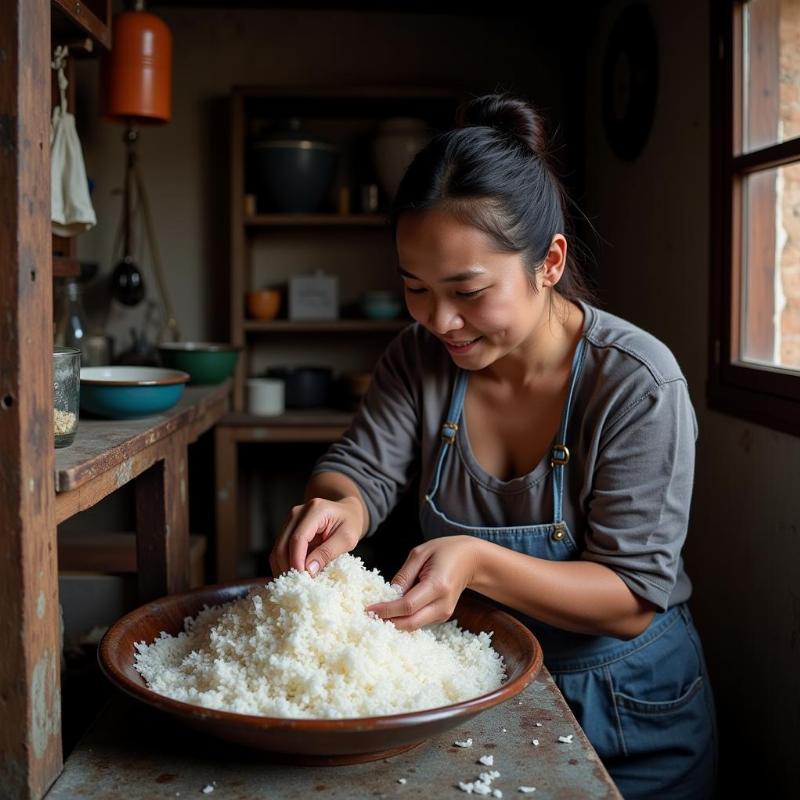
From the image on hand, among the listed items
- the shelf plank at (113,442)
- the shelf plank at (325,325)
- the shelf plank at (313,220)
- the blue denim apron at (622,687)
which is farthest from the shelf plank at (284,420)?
the blue denim apron at (622,687)

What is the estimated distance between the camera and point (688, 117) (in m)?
2.61

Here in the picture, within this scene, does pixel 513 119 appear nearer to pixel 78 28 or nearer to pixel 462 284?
pixel 462 284

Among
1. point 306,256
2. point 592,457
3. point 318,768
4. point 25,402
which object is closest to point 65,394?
point 25,402

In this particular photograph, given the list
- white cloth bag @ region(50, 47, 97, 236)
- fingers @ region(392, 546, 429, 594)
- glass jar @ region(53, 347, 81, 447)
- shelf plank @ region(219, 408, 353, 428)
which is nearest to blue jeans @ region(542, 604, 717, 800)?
fingers @ region(392, 546, 429, 594)

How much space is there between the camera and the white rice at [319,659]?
109cm

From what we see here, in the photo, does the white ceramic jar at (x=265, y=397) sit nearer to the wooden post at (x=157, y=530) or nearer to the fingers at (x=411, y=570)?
the wooden post at (x=157, y=530)

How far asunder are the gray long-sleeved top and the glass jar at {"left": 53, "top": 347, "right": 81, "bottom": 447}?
617 millimetres

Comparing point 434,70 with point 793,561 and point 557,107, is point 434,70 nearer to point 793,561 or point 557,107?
point 557,107

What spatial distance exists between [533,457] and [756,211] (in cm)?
99

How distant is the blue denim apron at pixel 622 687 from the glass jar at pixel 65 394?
0.69 m

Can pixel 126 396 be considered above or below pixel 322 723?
above

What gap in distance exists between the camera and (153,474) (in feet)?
5.52

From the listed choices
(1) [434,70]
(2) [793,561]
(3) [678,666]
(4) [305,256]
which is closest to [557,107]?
(1) [434,70]

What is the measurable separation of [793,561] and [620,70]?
193 centimetres
